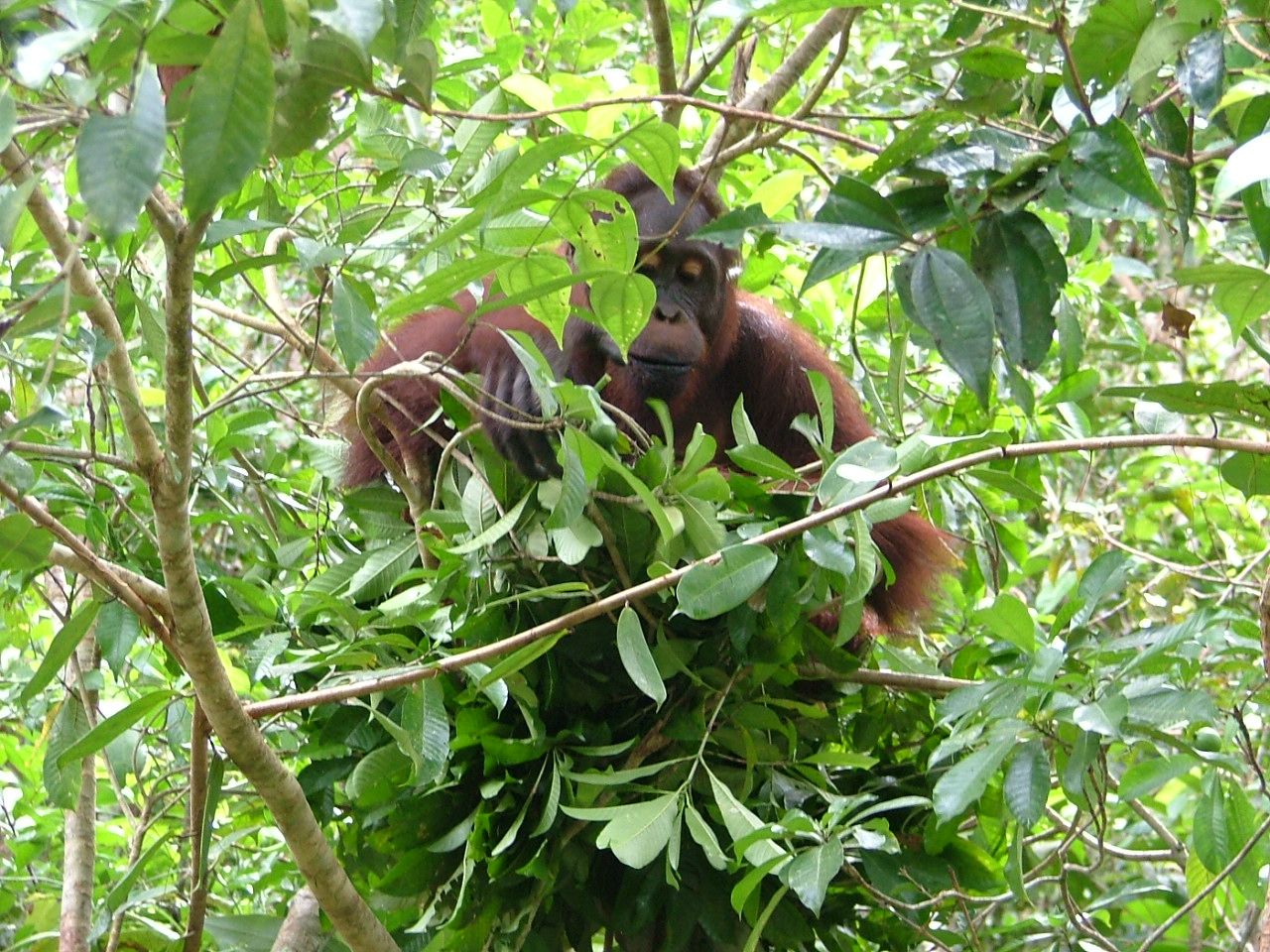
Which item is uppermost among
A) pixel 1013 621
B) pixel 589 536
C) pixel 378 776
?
pixel 589 536

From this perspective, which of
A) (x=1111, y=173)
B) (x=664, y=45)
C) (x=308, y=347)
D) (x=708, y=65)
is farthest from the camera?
(x=664, y=45)

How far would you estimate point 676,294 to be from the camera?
2566mm

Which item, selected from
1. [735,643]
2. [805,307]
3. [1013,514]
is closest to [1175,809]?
[1013,514]

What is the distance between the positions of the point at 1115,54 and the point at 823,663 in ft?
3.06

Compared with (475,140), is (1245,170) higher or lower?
lower

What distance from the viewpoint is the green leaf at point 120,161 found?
77cm

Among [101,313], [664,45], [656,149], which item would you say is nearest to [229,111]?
[101,313]

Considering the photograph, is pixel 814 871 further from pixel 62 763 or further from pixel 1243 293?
pixel 62 763

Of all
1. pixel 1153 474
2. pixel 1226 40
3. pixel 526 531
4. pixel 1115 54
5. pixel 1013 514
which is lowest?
pixel 1153 474

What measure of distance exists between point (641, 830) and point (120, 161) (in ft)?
3.56

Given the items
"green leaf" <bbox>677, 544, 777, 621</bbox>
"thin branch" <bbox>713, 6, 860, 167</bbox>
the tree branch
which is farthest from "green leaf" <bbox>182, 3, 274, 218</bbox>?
"thin branch" <bbox>713, 6, 860, 167</bbox>

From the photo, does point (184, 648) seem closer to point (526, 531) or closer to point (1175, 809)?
point (526, 531)

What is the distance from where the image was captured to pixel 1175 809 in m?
3.39

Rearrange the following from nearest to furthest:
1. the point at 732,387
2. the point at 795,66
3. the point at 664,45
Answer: the point at 664,45
the point at 795,66
the point at 732,387
